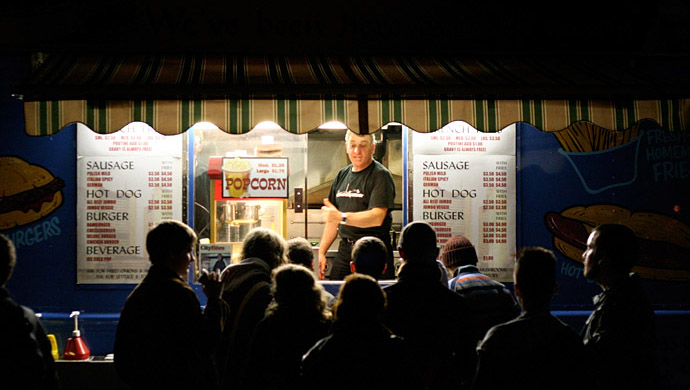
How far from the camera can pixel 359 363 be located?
3.02 m

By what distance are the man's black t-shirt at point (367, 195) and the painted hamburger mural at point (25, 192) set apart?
303cm

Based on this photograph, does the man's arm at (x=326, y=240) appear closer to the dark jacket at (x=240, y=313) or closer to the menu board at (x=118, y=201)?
the menu board at (x=118, y=201)

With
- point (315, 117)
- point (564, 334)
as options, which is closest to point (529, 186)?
point (315, 117)

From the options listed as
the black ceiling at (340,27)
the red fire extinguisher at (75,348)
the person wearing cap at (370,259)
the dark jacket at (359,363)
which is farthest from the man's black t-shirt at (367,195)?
the dark jacket at (359,363)

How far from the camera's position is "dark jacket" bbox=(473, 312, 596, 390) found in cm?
309

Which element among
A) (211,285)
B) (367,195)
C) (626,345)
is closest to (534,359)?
(626,345)

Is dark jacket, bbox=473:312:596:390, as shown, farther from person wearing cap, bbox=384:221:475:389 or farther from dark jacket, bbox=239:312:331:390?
dark jacket, bbox=239:312:331:390

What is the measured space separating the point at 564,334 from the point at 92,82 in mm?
4109

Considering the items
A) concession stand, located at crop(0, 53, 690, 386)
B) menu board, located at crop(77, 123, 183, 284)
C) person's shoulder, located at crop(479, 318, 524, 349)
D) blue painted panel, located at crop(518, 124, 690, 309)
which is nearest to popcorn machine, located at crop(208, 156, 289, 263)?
concession stand, located at crop(0, 53, 690, 386)

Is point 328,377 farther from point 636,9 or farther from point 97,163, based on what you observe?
point 636,9

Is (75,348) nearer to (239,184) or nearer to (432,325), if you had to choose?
(239,184)

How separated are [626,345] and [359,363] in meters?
1.63

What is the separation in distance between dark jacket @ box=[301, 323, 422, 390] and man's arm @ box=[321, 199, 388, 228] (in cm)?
386

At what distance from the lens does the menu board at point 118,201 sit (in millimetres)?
6348
